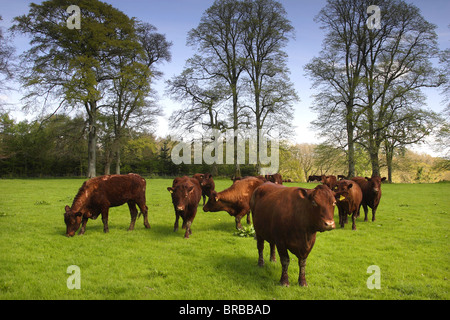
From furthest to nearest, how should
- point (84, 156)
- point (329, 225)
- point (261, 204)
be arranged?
point (84, 156) < point (261, 204) < point (329, 225)

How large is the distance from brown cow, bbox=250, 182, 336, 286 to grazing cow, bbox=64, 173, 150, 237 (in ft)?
17.0

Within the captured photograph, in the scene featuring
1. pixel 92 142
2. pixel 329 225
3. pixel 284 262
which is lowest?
pixel 284 262

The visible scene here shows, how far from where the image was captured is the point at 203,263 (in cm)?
601

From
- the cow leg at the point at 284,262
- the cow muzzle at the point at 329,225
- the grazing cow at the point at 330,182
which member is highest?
the grazing cow at the point at 330,182

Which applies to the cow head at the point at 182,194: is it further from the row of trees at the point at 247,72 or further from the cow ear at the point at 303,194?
the row of trees at the point at 247,72

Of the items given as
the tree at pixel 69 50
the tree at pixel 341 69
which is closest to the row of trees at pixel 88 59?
the tree at pixel 69 50

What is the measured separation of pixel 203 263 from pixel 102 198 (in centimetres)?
423

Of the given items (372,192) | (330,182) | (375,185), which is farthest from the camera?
(330,182)

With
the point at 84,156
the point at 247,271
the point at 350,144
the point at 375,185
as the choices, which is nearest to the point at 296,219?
the point at 247,271

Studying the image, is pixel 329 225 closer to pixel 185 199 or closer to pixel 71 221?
pixel 185 199

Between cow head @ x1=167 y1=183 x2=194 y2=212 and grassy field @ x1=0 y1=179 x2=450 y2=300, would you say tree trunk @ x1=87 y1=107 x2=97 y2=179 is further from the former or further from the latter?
cow head @ x1=167 y1=183 x2=194 y2=212

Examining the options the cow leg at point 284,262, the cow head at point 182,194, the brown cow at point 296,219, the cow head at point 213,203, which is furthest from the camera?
the cow head at point 213,203

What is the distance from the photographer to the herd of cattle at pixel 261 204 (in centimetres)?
461

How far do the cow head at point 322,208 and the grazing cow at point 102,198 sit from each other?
20.4ft
